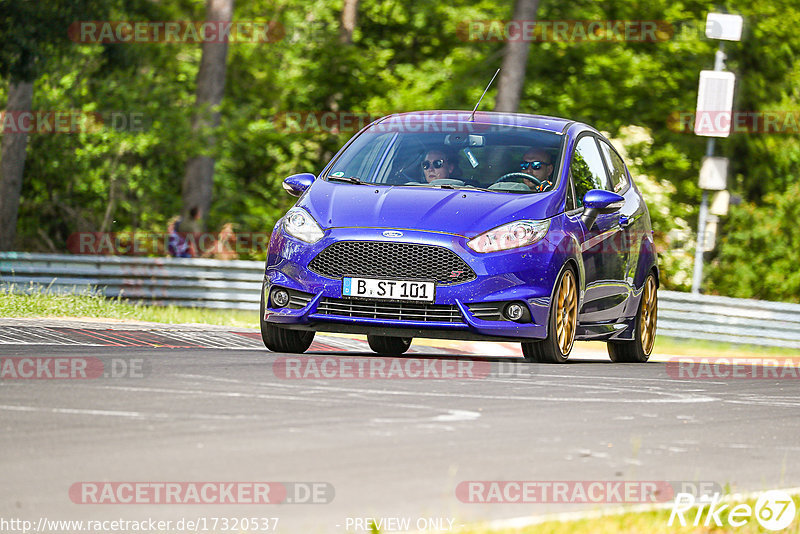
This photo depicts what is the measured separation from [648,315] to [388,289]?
417 centimetres

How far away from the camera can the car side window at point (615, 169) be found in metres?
12.9

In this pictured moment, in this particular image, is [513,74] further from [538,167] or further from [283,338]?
[283,338]

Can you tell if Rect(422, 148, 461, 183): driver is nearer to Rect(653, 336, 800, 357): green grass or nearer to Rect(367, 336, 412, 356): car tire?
Rect(367, 336, 412, 356): car tire

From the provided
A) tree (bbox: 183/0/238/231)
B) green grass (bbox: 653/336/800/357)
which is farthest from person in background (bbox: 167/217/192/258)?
green grass (bbox: 653/336/800/357)

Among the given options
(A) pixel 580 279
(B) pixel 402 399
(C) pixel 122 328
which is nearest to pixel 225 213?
(C) pixel 122 328

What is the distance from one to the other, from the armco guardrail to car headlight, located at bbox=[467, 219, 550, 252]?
42.3 feet

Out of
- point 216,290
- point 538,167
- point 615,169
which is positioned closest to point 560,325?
point 538,167

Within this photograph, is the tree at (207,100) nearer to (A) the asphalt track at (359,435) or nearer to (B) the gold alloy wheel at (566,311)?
(B) the gold alloy wheel at (566,311)

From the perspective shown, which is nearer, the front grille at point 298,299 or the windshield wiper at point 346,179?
the front grille at point 298,299

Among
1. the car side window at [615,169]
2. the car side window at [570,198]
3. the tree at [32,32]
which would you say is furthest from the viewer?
the tree at [32,32]

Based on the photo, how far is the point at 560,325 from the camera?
10828 mm

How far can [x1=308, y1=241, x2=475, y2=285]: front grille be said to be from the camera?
33.6 ft

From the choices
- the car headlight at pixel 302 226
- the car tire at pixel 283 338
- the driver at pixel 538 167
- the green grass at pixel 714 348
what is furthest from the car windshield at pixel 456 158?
the green grass at pixel 714 348

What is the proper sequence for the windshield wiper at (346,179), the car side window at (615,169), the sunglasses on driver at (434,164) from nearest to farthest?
the windshield wiper at (346,179) → the sunglasses on driver at (434,164) → the car side window at (615,169)
